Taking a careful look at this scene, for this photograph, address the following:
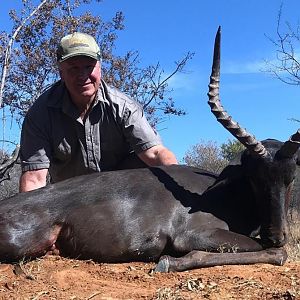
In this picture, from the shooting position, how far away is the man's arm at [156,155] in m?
6.21

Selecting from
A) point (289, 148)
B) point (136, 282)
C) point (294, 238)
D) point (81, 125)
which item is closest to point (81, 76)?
point (81, 125)

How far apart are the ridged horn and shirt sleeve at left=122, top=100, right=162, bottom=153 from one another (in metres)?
1.60

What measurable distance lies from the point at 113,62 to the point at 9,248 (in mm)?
11781

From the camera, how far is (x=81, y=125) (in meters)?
6.25

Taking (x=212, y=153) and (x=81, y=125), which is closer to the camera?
(x=81, y=125)

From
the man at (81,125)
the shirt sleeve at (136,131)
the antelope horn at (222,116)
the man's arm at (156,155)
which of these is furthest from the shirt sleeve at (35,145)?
the antelope horn at (222,116)

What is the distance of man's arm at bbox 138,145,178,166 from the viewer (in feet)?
20.4

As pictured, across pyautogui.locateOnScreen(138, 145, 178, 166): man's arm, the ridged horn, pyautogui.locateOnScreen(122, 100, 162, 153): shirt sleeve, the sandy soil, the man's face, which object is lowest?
the sandy soil

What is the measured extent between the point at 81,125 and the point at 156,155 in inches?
31.6

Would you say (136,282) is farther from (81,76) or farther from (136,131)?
(81,76)

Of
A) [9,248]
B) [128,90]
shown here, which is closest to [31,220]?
[9,248]

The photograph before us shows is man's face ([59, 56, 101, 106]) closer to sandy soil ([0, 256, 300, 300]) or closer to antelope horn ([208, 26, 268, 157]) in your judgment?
antelope horn ([208, 26, 268, 157])

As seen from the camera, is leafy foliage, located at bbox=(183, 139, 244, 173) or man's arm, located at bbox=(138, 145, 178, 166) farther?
leafy foliage, located at bbox=(183, 139, 244, 173)

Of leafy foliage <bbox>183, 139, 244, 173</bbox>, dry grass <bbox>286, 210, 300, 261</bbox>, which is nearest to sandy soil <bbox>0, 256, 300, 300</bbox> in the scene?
dry grass <bbox>286, 210, 300, 261</bbox>
